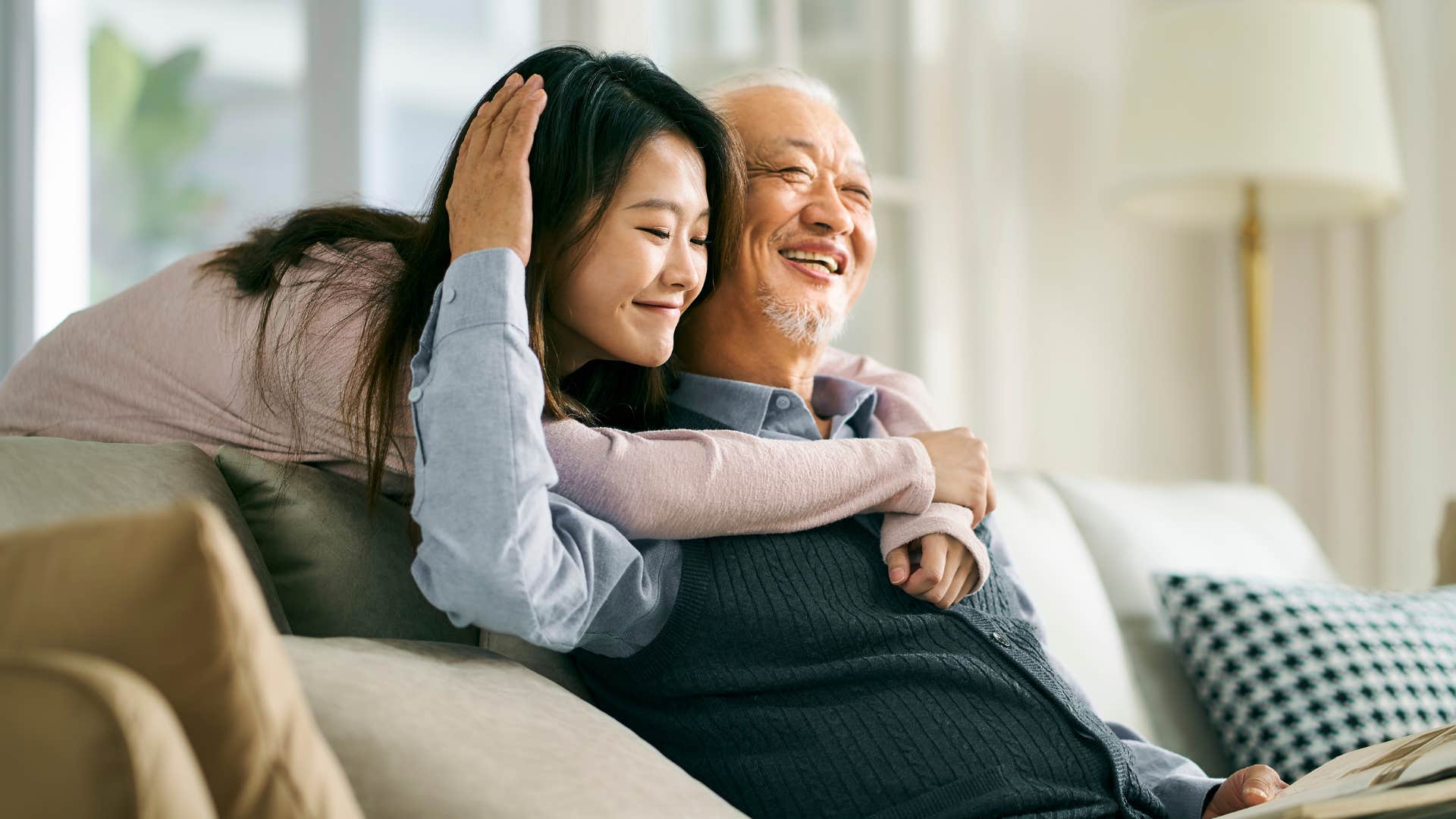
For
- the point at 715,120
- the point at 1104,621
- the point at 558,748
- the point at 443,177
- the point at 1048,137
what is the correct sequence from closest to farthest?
the point at 558,748, the point at 443,177, the point at 715,120, the point at 1104,621, the point at 1048,137

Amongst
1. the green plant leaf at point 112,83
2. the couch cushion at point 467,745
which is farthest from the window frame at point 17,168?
the couch cushion at point 467,745

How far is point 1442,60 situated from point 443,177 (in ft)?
9.31

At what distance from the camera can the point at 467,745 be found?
0.80 metres

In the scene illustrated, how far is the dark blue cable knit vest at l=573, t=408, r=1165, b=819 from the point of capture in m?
1.03

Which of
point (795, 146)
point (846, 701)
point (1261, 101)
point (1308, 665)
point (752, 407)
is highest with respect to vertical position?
point (1261, 101)

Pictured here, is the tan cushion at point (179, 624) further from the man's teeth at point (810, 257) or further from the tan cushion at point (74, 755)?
the man's teeth at point (810, 257)

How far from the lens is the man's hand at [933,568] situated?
1119 millimetres

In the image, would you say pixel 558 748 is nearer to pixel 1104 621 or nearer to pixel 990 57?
pixel 1104 621

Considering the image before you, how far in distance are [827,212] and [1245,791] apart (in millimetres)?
707

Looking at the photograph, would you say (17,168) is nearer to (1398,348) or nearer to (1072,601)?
(1072,601)

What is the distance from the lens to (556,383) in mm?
1107

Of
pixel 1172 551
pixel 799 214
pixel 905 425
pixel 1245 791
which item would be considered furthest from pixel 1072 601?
pixel 799 214

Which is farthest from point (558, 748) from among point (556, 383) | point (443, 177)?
point (443, 177)

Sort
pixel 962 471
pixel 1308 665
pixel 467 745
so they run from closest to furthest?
pixel 467 745, pixel 962 471, pixel 1308 665
